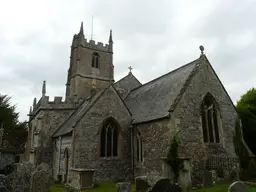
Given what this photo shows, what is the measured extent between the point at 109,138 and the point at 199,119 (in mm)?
6547

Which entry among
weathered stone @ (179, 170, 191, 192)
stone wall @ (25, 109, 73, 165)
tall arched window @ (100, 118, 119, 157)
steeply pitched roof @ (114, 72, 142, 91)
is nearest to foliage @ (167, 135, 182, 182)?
weathered stone @ (179, 170, 191, 192)

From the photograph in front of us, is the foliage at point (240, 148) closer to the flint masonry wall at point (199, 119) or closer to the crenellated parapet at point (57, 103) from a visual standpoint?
the flint masonry wall at point (199, 119)

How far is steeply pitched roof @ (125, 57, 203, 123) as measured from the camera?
15.9 meters

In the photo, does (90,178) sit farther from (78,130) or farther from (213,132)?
(213,132)

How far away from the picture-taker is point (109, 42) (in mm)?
35219

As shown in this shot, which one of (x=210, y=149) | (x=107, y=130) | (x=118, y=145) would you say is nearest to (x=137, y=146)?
(x=118, y=145)

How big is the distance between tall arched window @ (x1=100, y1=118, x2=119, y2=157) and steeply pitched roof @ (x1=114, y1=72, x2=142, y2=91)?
9156mm

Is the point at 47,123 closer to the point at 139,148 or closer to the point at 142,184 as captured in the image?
the point at 139,148

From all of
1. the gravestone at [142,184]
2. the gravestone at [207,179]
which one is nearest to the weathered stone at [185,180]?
the gravestone at [207,179]

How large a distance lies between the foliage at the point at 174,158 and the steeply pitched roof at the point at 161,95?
6.29 feet

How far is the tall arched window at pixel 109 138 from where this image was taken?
16.7m

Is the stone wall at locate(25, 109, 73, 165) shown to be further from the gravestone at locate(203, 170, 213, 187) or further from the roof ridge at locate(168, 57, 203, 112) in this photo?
the gravestone at locate(203, 170, 213, 187)

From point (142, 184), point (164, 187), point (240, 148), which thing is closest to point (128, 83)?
point (240, 148)

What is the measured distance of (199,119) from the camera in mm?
15695
